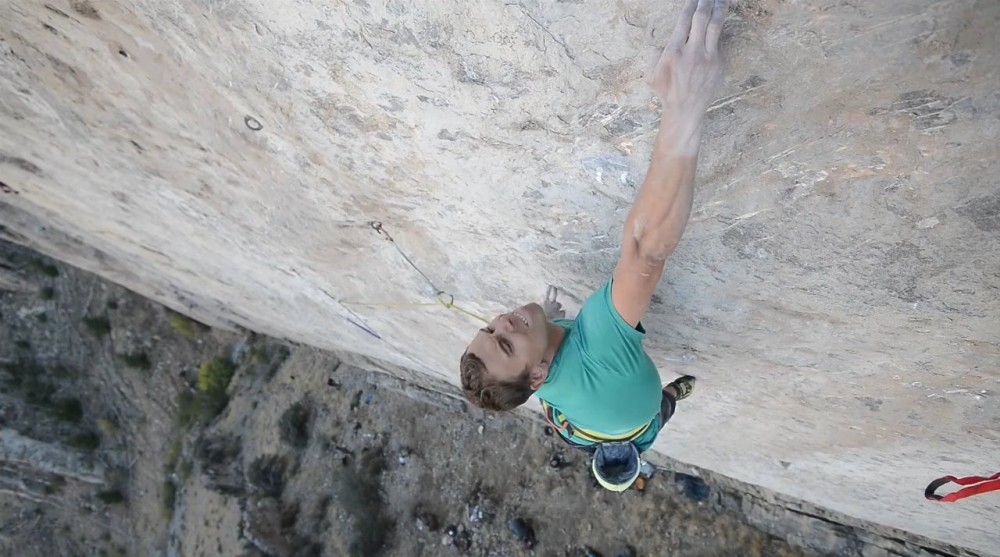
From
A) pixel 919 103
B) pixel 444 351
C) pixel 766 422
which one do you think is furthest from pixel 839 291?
pixel 444 351

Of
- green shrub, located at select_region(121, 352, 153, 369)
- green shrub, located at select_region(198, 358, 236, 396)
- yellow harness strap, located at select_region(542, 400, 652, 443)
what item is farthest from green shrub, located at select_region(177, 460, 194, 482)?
yellow harness strap, located at select_region(542, 400, 652, 443)

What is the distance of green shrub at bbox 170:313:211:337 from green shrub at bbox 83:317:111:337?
1.08 metres

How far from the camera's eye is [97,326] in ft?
31.1

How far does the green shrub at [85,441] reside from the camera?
9.37 m

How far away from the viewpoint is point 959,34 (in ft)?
3.62

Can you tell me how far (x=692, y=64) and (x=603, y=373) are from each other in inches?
34.0

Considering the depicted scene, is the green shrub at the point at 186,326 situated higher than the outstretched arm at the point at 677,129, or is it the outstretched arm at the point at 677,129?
the outstretched arm at the point at 677,129

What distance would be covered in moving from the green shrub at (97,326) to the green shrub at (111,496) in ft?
7.60

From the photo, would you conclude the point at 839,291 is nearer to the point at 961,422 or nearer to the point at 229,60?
the point at 961,422

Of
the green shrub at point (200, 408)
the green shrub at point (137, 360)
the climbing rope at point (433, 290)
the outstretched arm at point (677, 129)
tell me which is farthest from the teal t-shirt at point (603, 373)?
the green shrub at point (137, 360)

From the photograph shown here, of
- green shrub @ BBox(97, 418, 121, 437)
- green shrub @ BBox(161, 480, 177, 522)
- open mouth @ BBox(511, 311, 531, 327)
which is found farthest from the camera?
green shrub @ BBox(97, 418, 121, 437)

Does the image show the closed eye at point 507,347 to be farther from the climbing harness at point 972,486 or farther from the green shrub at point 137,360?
the green shrub at point 137,360

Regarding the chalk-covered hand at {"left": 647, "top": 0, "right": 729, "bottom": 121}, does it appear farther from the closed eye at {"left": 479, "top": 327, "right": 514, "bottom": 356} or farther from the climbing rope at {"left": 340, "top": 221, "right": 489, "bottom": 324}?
the climbing rope at {"left": 340, "top": 221, "right": 489, "bottom": 324}

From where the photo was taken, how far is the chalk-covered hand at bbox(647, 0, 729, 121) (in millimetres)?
1241
